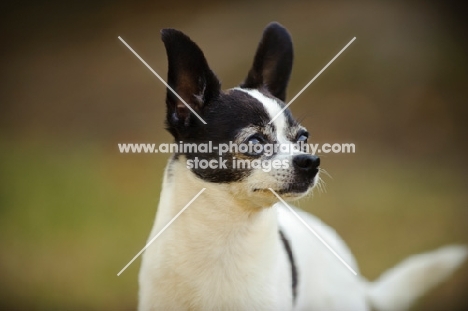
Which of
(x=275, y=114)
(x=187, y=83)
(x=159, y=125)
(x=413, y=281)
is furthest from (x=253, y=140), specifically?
(x=159, y=125)

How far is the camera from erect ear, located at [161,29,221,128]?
2750mm

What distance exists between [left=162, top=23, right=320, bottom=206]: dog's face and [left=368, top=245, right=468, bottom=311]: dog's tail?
3.93ft

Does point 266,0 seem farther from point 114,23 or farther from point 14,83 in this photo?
point 14,83

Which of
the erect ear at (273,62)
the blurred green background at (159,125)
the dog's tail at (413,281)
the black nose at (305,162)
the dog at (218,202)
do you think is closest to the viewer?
the black nose at (305,162)

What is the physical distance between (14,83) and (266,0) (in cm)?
190

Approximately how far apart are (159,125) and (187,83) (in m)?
2.38

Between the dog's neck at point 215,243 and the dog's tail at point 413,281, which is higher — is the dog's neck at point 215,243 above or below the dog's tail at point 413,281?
above

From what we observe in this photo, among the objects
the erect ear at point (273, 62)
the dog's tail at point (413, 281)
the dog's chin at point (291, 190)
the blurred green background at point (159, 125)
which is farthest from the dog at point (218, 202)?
the blurred green background at point (159, 125)

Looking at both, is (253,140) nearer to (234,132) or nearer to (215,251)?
(234,132)

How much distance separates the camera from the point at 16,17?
151 inches

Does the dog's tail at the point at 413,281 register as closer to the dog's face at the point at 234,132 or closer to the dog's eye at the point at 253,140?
the dog's face at the point at 234,132

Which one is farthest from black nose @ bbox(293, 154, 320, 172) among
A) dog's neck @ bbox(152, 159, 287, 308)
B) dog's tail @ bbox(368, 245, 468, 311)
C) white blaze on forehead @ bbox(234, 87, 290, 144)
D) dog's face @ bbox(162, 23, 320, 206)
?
dog's tail @ bbox(368, 245, 468, 311)

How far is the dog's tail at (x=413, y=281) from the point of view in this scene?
3492 millimetres

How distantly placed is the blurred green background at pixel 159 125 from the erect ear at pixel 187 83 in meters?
1.44
